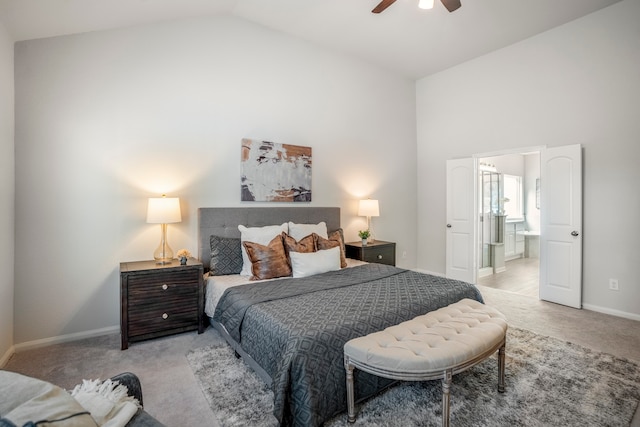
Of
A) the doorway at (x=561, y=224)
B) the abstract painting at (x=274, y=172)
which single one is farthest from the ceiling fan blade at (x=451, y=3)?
the doorway at (x=561, y=224)

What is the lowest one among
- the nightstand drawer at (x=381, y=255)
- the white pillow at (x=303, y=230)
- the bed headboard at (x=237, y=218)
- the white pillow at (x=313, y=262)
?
the nightstand drawer at (x=381, y=255)

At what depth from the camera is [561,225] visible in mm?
4023

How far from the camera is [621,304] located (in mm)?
3619

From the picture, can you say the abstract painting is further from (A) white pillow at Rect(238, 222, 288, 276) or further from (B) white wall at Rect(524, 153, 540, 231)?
(B) white wall at Rect(524, 153, 540, 231)

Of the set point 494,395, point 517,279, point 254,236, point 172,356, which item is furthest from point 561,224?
point 172,356

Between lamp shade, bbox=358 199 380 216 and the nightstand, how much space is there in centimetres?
44

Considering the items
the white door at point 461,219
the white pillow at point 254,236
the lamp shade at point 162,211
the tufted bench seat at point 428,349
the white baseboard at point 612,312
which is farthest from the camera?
the white door at point 461,219

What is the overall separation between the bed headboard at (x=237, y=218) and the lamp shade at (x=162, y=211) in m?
0.46

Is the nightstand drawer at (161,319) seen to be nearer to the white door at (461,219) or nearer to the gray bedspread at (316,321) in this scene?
the gray bedspread at (316,321)

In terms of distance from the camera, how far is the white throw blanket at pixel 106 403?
0.99m

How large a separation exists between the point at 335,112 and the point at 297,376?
379 centimetres

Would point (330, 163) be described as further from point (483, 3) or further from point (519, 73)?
point (519, 73)

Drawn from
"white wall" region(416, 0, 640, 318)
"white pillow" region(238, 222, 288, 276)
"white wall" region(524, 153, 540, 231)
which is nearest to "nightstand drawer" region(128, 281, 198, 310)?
"white pillow" region(238, 222, 288, 276)

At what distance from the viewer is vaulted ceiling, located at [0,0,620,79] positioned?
2.63 meters
